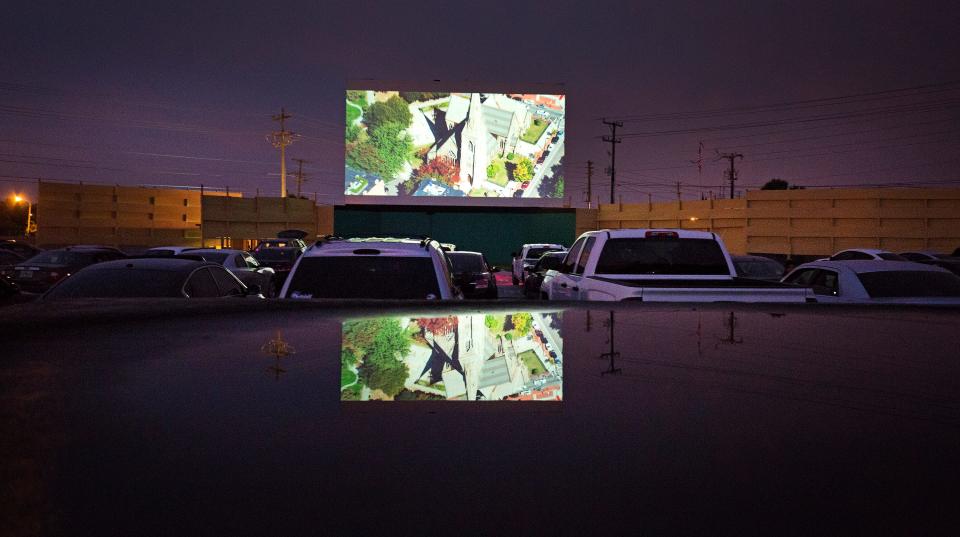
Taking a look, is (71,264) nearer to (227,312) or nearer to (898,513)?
(227,312)

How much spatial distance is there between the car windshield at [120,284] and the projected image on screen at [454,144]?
33398mm

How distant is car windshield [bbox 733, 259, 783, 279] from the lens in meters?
20.2

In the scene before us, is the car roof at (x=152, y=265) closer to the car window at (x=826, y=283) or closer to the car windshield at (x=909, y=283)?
the car window at (x=826, y=283)

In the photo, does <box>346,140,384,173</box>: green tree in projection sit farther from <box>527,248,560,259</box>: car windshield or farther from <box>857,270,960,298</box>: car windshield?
<box>857,270,960,298</box>: car windshield

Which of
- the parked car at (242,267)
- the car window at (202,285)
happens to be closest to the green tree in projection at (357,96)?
the parked car at (242,267)

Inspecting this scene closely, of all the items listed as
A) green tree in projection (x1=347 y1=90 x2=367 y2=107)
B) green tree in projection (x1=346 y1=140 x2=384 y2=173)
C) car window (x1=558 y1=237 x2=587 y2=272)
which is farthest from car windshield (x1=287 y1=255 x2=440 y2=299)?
green tree in projection (x1=347 y1=90 x2=367 y2=107)

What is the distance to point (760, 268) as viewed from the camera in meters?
20.7

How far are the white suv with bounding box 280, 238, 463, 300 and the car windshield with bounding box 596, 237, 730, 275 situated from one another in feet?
10.9

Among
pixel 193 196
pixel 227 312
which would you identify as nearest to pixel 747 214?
pixel 227 312

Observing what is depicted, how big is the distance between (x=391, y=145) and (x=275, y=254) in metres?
13.9

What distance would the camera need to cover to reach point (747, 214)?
49.2 meters

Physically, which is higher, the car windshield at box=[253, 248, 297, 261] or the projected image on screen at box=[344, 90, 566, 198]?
the projected image on screen at box=[344, 90, 566, 198]

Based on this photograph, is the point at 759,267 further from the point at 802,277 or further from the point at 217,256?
the point at 217,256

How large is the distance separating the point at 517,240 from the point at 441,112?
10.6 m
